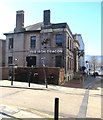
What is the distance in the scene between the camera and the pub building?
18125mm

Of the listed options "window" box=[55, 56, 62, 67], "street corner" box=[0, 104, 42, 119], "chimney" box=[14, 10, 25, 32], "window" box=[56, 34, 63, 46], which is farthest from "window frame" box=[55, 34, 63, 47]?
"street corner" box=[0, 104, 42, 119]

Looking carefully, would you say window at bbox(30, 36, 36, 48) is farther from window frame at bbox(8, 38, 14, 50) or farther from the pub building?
window frame at bbox(8, 38, 14, 50)

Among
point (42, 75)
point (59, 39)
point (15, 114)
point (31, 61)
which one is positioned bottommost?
point (15, 114)

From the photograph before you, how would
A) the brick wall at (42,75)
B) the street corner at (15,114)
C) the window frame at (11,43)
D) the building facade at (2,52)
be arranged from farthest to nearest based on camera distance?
the building facade at (2,52) → the window frame at (11,43) → the brick wall at (42,75) → the street corner at (15,114)

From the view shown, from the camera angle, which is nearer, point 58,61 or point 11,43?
point 58,61

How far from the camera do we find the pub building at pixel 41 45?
714 inches

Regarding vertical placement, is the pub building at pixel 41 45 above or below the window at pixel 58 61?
above

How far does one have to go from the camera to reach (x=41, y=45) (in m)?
19.3

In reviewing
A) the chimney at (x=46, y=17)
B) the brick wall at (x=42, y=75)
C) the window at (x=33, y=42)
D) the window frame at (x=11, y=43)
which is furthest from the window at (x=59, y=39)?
the window frame at (x=11, y=43)

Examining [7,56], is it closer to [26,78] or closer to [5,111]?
[26,78]

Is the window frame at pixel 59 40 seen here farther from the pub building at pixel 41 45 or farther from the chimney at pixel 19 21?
the chimney at pixel 19 21

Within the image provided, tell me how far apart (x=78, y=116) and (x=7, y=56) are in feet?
62.5

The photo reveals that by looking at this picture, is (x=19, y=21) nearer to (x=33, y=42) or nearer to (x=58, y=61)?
(x=33, y=42)

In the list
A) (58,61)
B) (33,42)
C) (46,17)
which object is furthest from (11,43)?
(58,61)
